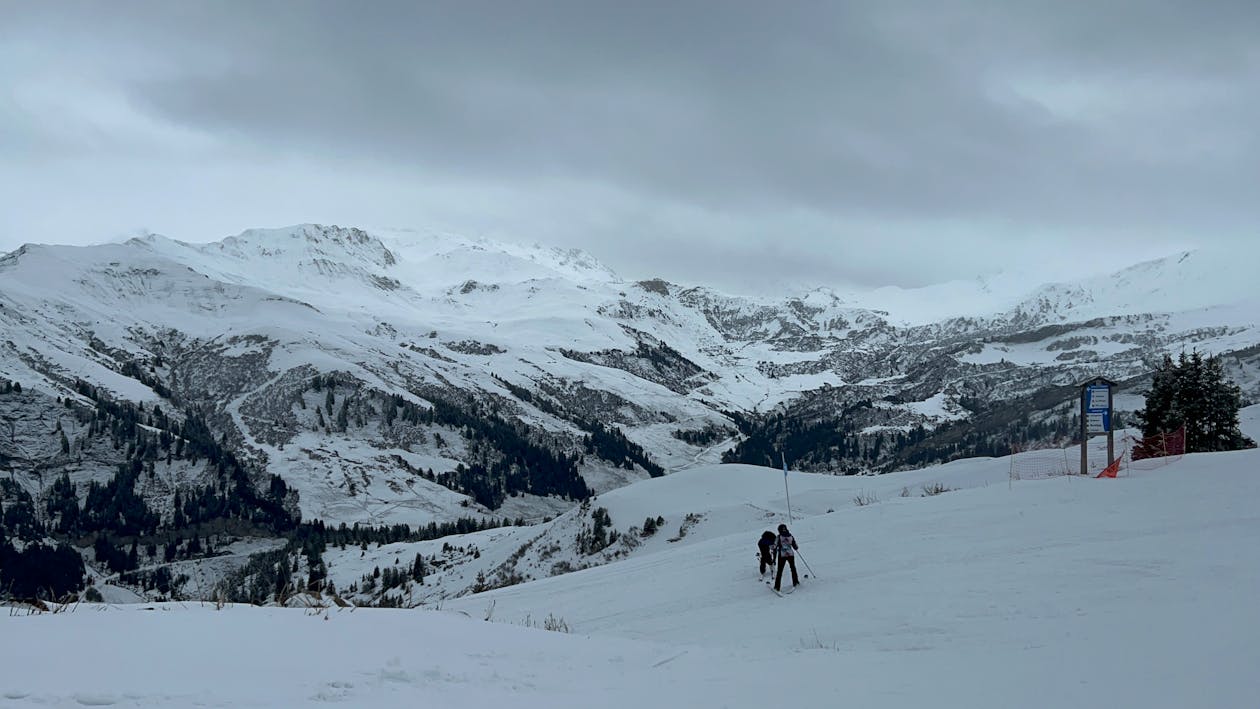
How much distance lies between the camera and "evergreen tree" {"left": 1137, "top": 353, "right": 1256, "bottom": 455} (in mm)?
37094

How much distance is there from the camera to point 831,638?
13992mm

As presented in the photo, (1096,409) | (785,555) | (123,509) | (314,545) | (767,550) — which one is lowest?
(314,545)

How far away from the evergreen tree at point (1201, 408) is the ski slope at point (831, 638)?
1850cm

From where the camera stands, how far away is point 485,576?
5772cm

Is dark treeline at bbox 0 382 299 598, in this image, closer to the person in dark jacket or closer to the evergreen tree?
A: the person in dark jacket

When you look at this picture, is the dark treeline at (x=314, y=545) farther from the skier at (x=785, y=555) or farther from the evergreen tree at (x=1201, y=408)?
the skier at (x=785, y=555)

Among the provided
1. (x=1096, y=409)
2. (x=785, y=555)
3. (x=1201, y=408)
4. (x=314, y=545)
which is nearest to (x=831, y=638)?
(x=785, y=555)

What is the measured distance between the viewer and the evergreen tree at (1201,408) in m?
37.1

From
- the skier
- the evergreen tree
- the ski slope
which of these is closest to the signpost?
the ski slope

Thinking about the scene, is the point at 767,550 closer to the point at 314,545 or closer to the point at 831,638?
the point at 831,638

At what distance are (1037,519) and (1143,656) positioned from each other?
1074 centimetres

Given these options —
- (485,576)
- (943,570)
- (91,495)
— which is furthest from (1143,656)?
(91,495)

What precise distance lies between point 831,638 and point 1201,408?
32904 mm

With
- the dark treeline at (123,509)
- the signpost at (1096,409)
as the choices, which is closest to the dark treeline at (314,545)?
the dark treeline at (123,509)
